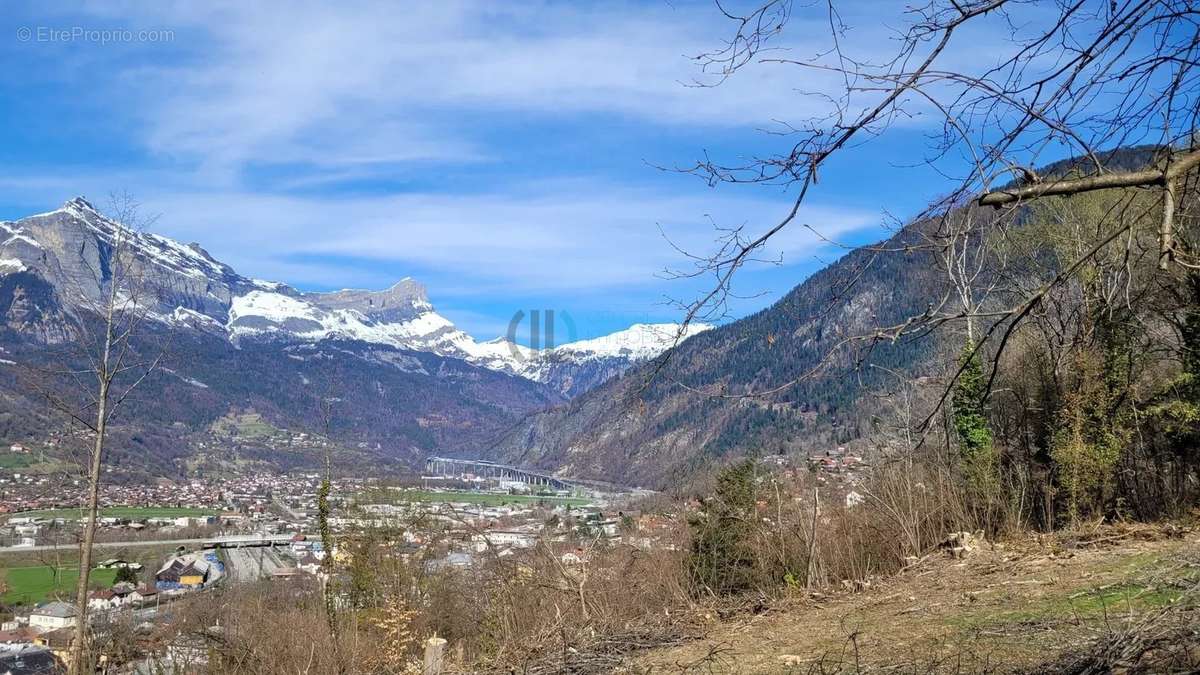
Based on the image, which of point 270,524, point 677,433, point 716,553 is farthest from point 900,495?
point 677,433

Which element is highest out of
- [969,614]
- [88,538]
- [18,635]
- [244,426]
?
[244,426]

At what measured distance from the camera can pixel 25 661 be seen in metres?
18.3

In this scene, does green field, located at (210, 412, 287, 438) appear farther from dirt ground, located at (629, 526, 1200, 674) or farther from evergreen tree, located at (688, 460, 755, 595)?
dirt ground, located at (629, 526, 1200, 674)

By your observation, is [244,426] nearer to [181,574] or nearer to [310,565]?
[181,574]

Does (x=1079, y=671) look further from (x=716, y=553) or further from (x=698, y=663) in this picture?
(x=716, y=553)

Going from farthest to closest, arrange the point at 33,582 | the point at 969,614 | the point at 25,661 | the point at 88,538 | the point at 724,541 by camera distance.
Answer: the point at 33,582 < the point at 25,661 < the point at 724,541 < the point at 88,538 < the point at 969,614

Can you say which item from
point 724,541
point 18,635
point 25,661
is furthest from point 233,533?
point 724,541

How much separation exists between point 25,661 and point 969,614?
20539 mm

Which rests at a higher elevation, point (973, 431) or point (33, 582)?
point (973, 431)

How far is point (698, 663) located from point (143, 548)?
5614 centimetres

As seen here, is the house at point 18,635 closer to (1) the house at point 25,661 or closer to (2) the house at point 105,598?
(2) the house at point 105,598

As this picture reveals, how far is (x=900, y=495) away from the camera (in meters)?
9.46

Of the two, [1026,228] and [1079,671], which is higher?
[1026,228]

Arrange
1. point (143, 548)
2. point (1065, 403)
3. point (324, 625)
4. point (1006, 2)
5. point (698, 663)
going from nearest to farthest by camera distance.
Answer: point (1006, 2) < point (698, 663) < point (1065, 403) < point (324, 625) < point (143, 548)
